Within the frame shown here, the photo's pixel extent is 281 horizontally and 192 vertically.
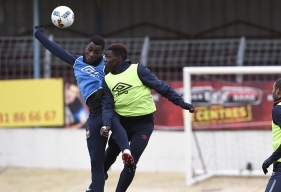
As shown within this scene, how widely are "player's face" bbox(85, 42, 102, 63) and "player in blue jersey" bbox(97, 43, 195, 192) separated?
0.23m

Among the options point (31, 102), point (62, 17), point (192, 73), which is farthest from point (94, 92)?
point (31, 102)

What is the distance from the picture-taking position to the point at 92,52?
26.3 feet

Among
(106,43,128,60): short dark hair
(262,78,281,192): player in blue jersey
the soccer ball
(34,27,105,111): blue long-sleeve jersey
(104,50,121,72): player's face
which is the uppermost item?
the soccer ball

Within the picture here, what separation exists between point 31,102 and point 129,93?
21.0 feet

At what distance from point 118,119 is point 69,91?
5.88 meters

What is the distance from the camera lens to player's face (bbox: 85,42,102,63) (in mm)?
7992

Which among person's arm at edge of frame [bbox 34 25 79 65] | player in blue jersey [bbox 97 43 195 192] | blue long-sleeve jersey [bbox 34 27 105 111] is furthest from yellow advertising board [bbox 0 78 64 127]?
player in blue jersey [bbox 97 43 195 192]

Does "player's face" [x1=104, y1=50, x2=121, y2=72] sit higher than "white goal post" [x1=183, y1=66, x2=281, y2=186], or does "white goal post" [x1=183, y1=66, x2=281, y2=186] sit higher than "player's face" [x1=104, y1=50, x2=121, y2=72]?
"player's face" [x1=104, y1=50, x2=121, y2=72]

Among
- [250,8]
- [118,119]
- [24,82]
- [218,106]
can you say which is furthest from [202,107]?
[250,8]

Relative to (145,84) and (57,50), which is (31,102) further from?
(145,84)

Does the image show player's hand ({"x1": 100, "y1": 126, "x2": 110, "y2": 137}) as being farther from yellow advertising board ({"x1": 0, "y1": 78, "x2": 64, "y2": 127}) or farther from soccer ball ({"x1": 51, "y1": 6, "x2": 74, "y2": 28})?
yellow advertising board ({"x1": 0, "y1": 78, "x2": 64, "y2": 127})

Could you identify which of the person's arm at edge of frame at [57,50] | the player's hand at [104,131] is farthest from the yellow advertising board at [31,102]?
the player's hand at [104,131]

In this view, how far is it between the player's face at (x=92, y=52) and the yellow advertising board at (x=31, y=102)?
5636 millimetres

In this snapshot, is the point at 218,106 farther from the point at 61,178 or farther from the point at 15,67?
the point at 15,67
